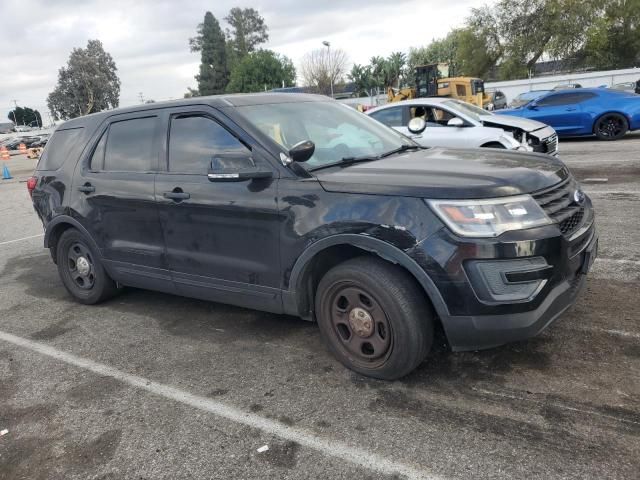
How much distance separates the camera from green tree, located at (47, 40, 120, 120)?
83875 mm

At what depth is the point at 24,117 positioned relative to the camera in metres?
116

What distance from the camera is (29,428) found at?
317cm

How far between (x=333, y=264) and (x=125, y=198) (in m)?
1.92

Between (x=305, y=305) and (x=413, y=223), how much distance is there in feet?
3.30

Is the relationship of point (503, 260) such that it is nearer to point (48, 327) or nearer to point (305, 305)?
point (305, 305)

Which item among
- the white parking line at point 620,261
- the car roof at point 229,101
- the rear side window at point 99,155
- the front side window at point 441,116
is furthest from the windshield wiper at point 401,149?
the front side window at point 441,116

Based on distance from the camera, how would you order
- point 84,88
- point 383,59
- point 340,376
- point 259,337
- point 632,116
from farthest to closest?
point 84,88 → point 383,59 → point 632,116 → point 259,337 → point 340,376

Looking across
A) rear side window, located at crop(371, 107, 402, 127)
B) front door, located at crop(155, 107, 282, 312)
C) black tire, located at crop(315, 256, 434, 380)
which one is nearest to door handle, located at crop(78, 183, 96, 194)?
front door, located at crop(155, 107, 282, 312)

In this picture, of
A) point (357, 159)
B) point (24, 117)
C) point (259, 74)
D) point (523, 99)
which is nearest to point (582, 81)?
point (523, 99)

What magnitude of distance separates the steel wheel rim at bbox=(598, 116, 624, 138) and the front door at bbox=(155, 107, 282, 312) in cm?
1307

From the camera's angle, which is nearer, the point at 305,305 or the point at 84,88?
the point at 305,305

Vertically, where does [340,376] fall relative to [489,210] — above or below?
below

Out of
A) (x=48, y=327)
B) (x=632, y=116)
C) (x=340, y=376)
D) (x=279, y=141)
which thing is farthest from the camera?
(x=632, y=116)

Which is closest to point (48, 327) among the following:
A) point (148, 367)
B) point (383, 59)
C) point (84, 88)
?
point (148, 367)
